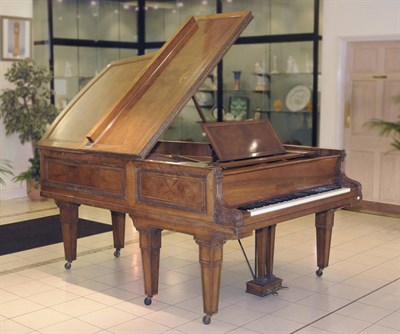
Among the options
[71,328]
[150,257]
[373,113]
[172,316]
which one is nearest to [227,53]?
[373,113]

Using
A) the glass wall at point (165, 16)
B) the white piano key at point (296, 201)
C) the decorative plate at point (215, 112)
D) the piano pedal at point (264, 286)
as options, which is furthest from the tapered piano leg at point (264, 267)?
the glass wall at point (165, 16)

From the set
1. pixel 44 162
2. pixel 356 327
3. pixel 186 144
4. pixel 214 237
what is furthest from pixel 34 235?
pixel 356 327

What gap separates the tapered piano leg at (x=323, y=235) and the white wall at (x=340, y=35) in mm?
2891

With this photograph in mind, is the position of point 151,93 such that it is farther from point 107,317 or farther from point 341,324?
point 341,324

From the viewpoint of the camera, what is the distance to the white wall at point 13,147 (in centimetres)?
845

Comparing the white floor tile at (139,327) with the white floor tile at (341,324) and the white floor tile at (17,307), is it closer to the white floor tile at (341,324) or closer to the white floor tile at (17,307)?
the white floor tile at (17,307)

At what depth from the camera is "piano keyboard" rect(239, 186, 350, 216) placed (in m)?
4.07

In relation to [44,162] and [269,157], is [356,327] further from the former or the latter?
[44,162]

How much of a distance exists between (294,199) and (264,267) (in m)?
0.66

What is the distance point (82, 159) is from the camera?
475cm

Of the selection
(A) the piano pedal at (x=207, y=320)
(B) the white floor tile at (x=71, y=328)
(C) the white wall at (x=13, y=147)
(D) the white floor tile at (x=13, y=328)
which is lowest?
(D) the white floor tile at (x=13, y=328)

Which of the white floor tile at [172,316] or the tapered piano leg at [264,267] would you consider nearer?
the white floor tile at [172,316]

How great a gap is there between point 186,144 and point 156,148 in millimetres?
295

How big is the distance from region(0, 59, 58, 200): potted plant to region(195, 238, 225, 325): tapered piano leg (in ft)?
15.4
